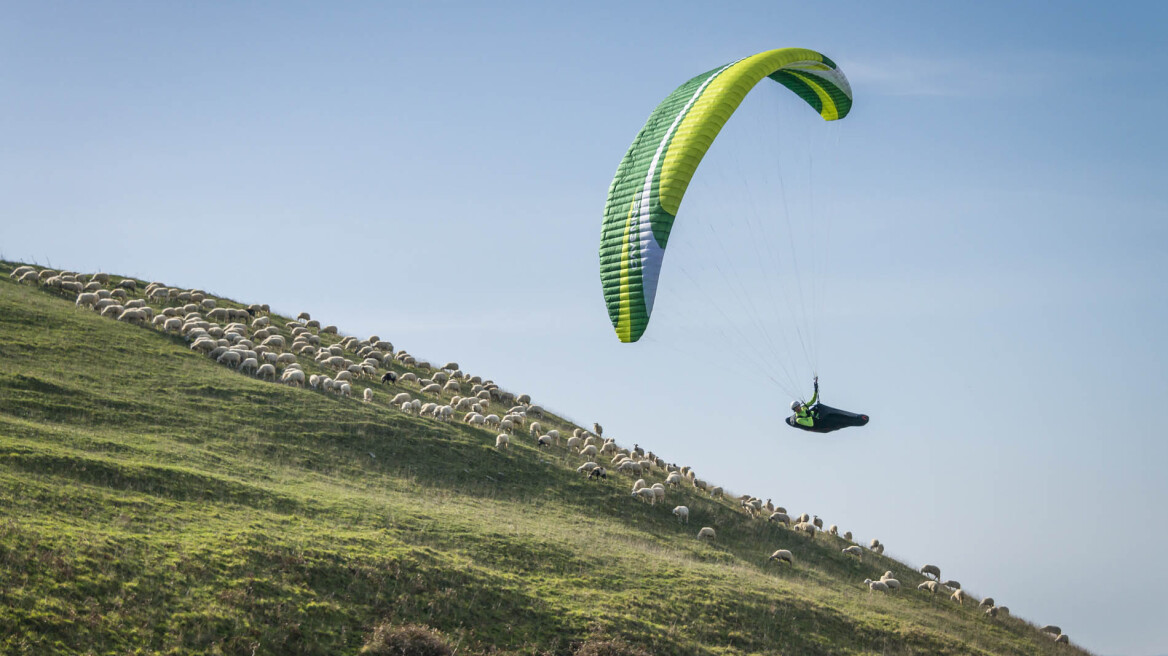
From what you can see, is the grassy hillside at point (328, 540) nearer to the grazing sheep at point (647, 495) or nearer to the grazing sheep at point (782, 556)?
the grazing sheep at point (782, 556)

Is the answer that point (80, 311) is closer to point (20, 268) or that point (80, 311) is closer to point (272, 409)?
point (20, 268)

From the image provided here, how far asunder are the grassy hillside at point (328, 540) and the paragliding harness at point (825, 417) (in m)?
4.91

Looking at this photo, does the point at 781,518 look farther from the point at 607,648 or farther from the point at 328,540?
the point at 328,540

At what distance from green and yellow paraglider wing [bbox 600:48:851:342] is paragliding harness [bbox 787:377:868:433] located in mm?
4952

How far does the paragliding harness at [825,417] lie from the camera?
80.4 ft

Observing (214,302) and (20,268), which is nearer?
(20,268)

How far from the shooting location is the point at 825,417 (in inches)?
968

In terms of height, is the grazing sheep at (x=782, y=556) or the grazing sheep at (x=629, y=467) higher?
the grazing sheep at (x=629, y=467)

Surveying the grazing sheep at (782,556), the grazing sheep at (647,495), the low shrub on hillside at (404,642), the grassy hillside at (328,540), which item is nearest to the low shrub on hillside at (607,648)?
the grassy hillside at (328,540)

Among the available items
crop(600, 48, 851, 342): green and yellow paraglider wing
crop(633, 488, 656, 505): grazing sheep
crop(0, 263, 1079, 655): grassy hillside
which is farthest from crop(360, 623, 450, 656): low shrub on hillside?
crop(633, 488, 656, 505): grazing sheep

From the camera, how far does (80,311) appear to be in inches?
1588

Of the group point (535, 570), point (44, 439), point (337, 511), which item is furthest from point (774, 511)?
point (44, 439)

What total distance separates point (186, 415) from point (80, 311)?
40.6 ft

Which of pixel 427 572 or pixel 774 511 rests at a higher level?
pixel 774 511
